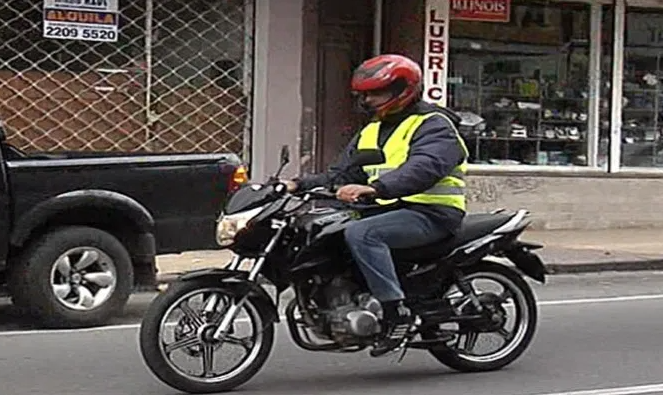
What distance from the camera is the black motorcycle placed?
7.09m

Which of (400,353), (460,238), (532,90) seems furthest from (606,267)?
(460,238)

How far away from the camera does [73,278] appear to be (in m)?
9.70

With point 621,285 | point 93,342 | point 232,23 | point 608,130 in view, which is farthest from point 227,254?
point 608,130

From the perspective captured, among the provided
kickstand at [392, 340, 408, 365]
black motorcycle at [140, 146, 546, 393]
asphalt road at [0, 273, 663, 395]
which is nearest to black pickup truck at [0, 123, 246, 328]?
asphalt road at [0, 273, 663, 395]

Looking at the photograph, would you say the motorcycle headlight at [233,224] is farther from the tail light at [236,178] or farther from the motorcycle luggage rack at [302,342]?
the tail light at [236,178]

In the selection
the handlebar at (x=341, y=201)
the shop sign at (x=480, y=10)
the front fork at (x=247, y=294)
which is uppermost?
the shop sign at (x=480, y=10)

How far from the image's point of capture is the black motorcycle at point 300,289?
7094 millimetres

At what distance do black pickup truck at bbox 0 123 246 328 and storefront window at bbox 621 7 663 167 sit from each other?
869cm

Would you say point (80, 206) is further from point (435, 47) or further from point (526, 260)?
point (435, 47)

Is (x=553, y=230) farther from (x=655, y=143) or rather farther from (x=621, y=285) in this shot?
(x=621, y=285)

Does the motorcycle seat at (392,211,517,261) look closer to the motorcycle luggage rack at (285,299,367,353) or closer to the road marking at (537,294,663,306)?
the motorcycle luggage rack at (285,299,367,353)

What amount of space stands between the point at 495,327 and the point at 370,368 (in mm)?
791

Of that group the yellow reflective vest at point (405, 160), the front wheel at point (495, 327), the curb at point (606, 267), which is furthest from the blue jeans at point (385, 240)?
the curb at point (606, 267)

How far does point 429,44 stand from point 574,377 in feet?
28.4
